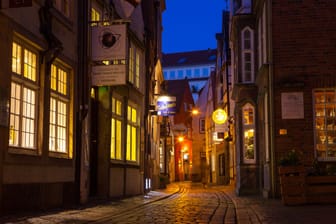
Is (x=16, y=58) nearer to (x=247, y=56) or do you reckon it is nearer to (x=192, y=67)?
(x=247, y=56)

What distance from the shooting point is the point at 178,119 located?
70.6 metres

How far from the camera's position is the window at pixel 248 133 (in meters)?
22.6

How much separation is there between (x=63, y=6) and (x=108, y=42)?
6.09ft

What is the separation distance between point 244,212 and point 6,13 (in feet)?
23.1

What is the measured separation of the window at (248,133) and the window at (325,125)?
603cm

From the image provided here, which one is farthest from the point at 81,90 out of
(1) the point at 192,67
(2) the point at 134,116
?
(1) the point at 192,67

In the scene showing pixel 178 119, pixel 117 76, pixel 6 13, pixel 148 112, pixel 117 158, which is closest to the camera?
pixel 6 13

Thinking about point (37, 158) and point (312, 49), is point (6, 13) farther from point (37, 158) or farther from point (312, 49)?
point (312, 49)

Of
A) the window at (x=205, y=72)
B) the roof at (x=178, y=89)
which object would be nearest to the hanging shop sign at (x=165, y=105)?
the roof at (x=178, y=89)

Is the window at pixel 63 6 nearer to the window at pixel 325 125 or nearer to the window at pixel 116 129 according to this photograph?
the window at pixel 116 129

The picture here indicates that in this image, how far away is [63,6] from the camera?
1484 centimetres

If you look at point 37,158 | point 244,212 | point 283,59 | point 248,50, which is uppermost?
point 248,50

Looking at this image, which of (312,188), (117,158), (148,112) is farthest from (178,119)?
(312,188)

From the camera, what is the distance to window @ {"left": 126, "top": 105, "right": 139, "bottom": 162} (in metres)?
21.7
